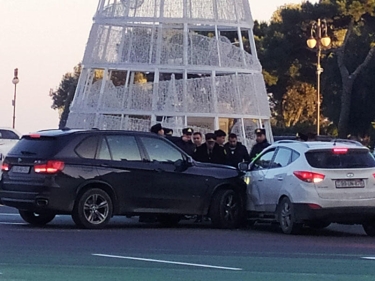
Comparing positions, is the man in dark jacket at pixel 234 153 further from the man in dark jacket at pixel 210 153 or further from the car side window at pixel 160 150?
the car side window at pixel 160 150

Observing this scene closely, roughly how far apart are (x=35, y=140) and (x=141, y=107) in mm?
21028

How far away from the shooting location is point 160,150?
18453mm

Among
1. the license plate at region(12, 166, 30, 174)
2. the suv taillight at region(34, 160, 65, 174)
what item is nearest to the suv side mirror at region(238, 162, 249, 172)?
the suv taillight at region(34, 160, 65, 174)

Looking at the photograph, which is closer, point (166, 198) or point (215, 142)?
point (166, 198)

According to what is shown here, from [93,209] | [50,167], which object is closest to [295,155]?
[93,209]

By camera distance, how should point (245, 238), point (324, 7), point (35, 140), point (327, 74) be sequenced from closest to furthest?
point (245, 238) < point (35, 140) < point (324, 7) < point (327, 74)

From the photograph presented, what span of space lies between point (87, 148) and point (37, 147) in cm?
88

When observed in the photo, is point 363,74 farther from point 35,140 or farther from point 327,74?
point 35,140

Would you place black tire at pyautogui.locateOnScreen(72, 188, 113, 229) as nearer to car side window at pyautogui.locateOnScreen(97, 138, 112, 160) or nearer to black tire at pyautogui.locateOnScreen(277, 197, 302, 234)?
car side window at pyautogui.locateOnScreen(97, 138, 112, 160)

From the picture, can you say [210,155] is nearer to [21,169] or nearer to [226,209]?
Result: [226,209]

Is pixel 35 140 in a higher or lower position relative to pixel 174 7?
lower

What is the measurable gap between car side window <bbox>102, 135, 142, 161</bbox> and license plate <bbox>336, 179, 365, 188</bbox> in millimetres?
3634

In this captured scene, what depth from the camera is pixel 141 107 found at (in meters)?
38.9

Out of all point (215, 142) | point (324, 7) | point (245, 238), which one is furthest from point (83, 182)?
point (324, 7)
